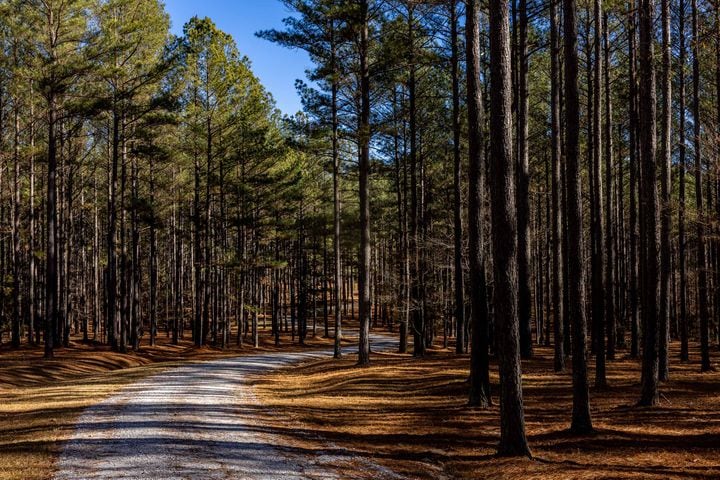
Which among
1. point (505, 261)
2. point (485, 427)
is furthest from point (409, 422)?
point (505, 261)

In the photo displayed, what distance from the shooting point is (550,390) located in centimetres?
1380

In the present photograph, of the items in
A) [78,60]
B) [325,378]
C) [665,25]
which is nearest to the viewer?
[665,25]

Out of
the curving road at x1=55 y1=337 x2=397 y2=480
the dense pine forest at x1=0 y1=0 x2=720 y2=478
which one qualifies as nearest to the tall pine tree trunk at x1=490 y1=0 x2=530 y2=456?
the dense pine forest at x1=0 y1=0 x2=720 y2=478

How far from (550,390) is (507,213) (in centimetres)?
730

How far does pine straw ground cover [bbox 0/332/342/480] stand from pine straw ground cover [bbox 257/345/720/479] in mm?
4019

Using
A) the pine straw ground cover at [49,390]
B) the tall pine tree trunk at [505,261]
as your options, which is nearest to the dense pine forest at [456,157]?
the tall pine tree trunk at [505,261]

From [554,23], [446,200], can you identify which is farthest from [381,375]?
[446,200]

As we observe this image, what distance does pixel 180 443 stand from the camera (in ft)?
29.7

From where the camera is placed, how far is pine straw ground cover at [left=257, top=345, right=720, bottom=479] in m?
7.81

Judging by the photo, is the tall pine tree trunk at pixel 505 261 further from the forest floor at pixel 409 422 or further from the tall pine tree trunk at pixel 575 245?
the tall pine tree trunk at pixel 575 245

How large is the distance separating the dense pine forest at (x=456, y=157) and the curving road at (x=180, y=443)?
38 centimetres

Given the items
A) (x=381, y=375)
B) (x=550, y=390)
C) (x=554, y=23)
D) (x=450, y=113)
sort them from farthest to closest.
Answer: (x=450, y=113)
(x=381, y=375)
(x=554, y=23)
(x=550, y=390)

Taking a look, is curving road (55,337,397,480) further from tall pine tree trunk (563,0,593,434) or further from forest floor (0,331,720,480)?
tall pine tree trunk (563,0,593,434)

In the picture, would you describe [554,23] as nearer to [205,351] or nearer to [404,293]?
[404,293]
